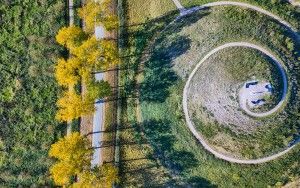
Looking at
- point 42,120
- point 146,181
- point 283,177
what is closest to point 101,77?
point 42,120

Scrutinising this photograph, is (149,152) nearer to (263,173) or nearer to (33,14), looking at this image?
(263,173)

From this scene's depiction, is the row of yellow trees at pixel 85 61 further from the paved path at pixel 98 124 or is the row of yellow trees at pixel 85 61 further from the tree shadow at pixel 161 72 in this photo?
the tree shadow at pixel 161 72

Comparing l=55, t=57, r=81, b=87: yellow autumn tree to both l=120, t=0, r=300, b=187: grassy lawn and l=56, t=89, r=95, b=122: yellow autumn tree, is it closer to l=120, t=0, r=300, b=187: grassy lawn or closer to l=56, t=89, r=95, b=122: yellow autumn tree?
l=56, t=89, r=95, b=122: yellow autumn tree

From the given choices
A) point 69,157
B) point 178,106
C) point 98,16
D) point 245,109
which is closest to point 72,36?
point 98,16

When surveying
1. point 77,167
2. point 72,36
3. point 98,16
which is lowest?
point 77,167

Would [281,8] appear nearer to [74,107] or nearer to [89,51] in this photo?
[89,51]

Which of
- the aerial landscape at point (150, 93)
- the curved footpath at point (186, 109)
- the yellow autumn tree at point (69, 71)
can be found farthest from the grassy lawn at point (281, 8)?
the yellow autumn tree at point (69, 71)
